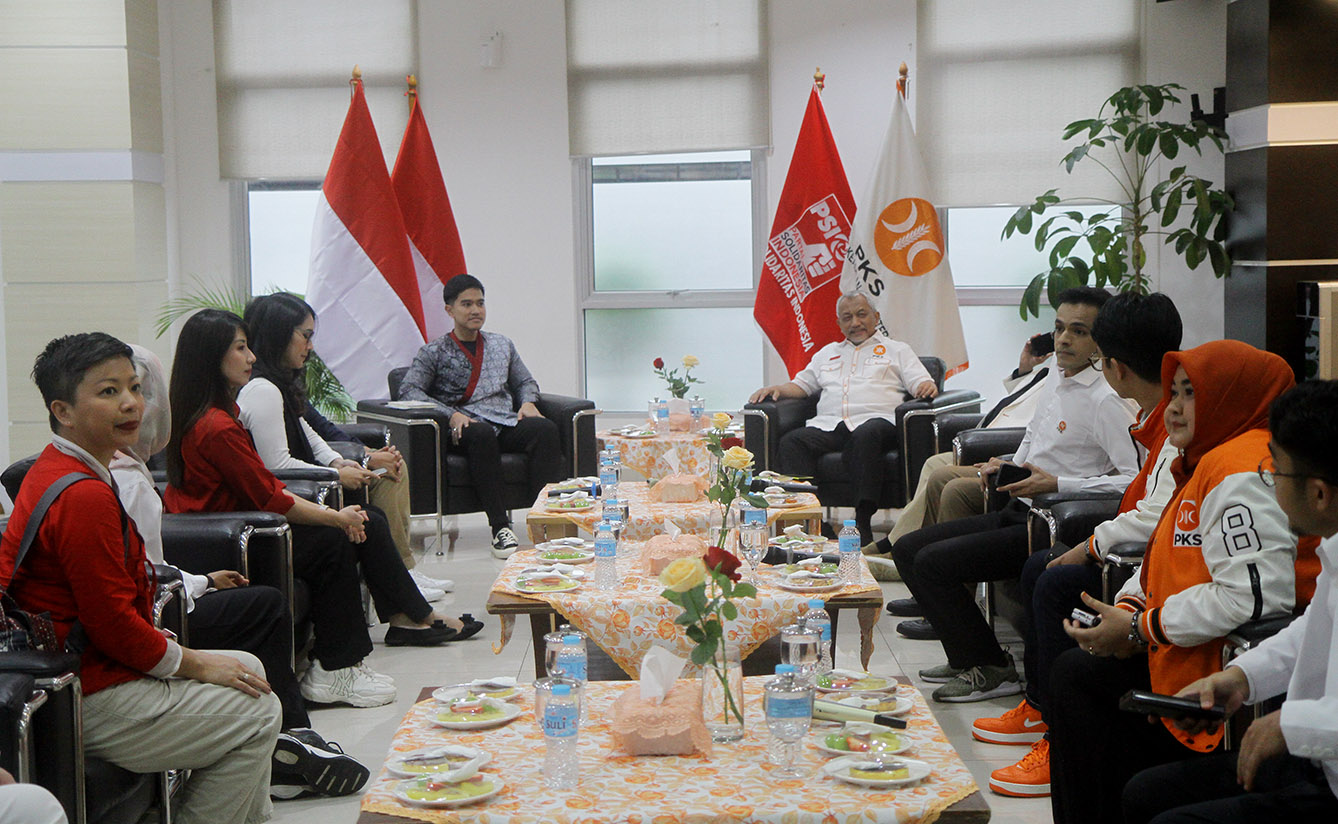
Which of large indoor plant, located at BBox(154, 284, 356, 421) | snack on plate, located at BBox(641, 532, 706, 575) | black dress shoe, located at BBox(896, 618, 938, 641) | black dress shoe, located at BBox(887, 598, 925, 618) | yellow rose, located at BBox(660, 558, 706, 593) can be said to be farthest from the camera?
large indoor plant, located at BBox(154, 284, 356, 421)

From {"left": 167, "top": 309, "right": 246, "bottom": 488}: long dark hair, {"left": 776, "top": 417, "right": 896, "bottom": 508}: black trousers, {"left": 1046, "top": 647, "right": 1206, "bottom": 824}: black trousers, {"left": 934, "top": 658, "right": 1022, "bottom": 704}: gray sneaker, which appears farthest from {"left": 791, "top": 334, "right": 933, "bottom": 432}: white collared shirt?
{"left": 1046, "top": 647, "right": 1206, "bottom": 824}: black trousers

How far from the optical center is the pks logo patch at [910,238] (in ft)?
23.9

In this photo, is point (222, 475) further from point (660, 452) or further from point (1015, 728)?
point (1015, 728)

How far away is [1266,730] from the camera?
2031mm

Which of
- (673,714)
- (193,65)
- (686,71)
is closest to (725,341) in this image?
(686,71)

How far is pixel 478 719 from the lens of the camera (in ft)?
8.02

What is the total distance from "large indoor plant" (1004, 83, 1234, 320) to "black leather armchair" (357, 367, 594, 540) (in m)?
2.50

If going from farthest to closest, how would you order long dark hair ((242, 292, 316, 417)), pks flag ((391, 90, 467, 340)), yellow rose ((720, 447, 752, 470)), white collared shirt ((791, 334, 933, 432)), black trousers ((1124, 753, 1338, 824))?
1. pks flag ((391, 90, 467, 340))
2. white collared shirt ((791, 334, 933, 432))
3. long dark hair ((242, 292, 316, 417))
4. yellow rose ((720, 447, 752, 470))
5. black trousers ((1124, 753, 1338, 824))

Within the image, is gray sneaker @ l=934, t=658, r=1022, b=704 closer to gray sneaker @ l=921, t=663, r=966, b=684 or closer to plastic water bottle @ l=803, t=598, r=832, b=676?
gray sneaker @ l=921, t=663, r=966, b=684

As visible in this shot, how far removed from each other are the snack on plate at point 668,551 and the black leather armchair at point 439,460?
2.55 metres

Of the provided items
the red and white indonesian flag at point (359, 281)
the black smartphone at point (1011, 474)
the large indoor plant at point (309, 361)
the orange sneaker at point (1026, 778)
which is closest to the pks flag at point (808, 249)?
the red and white indonesian flag at point (359, 281)

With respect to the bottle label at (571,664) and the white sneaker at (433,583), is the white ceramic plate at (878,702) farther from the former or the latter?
the white sneaker at (433,583)

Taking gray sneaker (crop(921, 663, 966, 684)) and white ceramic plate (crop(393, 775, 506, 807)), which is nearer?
white ceramic plate (crop(393, 775, 506, 807))

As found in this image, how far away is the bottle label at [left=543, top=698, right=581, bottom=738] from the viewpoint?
2.12 metres
